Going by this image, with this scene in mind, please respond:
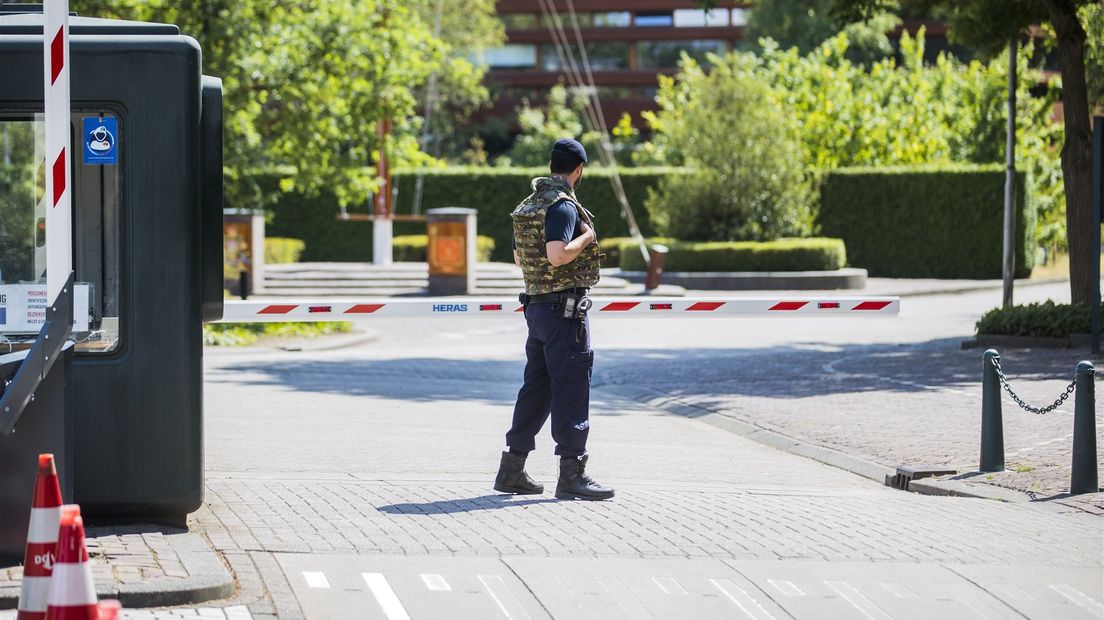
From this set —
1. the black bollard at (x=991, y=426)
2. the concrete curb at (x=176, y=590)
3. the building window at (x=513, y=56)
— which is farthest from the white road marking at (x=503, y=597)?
the building window at (x=513, y=56)

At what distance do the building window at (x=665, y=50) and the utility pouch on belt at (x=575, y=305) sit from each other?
75612 mm

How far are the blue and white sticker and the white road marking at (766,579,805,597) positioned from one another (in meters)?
3.28

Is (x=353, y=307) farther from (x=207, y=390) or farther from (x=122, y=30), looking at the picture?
(x=207, y=390)

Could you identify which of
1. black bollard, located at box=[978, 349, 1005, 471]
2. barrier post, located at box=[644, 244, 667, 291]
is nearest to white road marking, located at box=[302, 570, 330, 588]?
black bollard, located at box=[978, 349, 1005, 471]

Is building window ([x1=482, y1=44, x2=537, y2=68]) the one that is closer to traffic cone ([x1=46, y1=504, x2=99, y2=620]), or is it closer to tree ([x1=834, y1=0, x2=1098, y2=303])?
tree ([x1=834, y1=0, x2=1098, y2=303])

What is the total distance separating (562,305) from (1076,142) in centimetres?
1190

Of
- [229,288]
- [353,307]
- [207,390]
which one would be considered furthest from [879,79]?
[353,307]

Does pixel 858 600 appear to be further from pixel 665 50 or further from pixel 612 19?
pixel 612 19

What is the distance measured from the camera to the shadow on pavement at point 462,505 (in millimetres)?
7727

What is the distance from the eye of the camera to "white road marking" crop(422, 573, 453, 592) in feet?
20.1

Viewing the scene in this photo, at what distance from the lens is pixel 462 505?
792 centimetres

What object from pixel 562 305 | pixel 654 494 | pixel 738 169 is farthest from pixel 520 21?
pixel 562 305

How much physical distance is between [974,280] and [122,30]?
32.9 meters

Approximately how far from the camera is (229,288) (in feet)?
97.5
